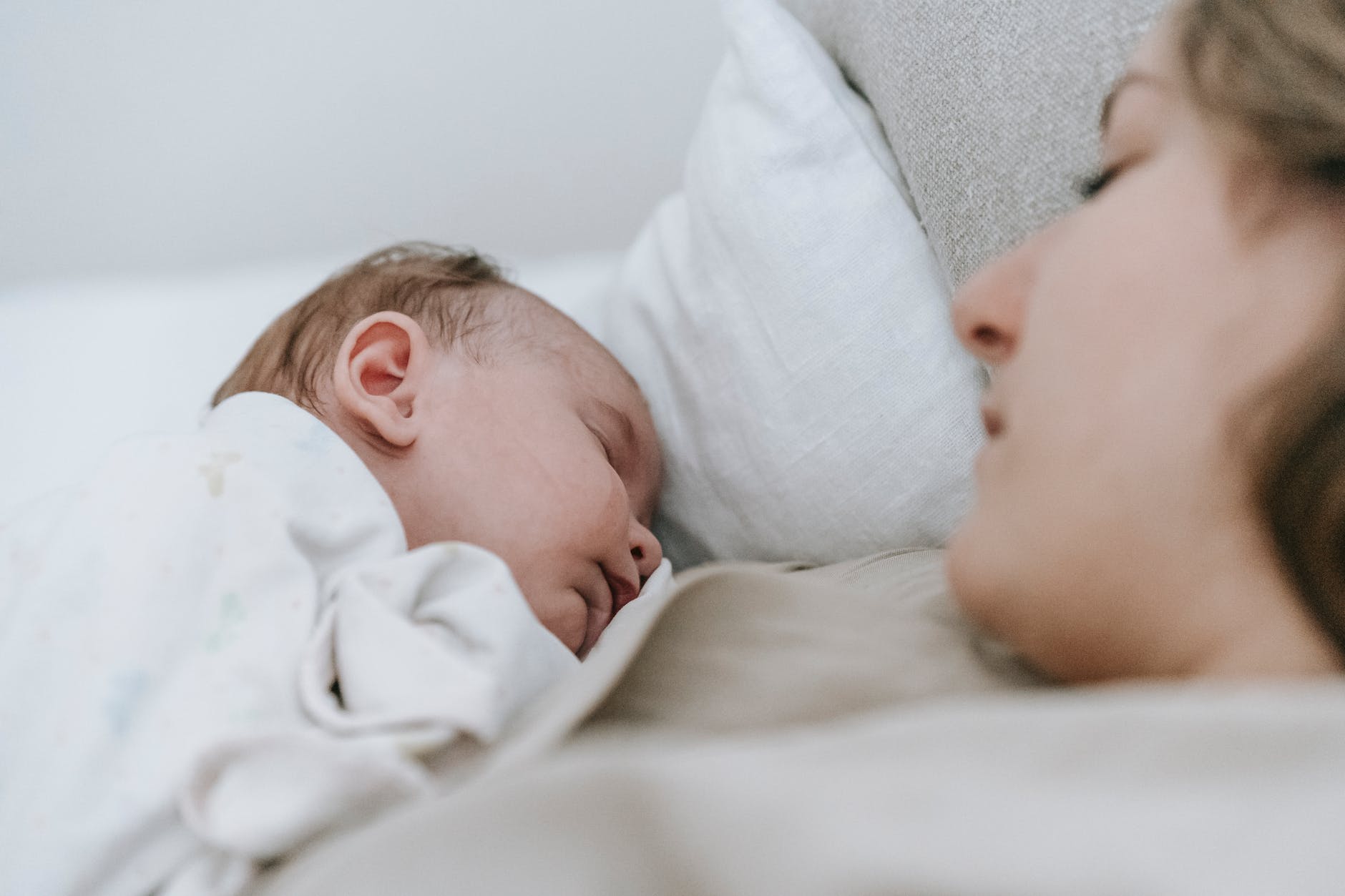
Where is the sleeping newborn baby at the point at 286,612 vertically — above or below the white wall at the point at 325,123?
below

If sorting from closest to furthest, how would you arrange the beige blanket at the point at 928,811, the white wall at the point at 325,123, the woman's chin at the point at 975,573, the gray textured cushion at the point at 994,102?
the beige blanket at the point at 928,811 → the woman's chin at the point at 975,573 → the gray textured cushion at the point at 994,102 → the white wall at the point at 325,123

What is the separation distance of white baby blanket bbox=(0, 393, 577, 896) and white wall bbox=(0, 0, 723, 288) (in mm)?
706

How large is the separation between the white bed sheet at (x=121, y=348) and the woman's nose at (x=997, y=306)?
57 centimetres

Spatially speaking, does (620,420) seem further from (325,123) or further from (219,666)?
(325,123)

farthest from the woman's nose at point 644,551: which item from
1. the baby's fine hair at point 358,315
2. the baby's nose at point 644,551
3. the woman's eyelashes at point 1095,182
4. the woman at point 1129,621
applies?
the woman's eyelashes at point 1095,182

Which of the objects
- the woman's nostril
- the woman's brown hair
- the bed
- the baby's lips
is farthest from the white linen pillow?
the woman's brown hair

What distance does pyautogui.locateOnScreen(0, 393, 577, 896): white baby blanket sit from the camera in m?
0.52

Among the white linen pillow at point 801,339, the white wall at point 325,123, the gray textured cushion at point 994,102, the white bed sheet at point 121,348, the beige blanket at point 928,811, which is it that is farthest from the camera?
the white wall at point 325,123

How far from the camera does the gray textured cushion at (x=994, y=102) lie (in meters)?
0.72

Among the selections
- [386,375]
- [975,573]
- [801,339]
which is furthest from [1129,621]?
[386,375]

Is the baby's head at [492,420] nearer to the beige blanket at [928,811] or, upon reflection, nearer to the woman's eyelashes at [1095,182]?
the beige blanket at [928,811]

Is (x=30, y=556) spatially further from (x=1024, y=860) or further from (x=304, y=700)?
(x=1024, y=860)

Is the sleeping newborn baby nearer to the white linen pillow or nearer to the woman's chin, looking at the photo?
the white linen pillow

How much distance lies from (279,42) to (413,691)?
0.98 m
